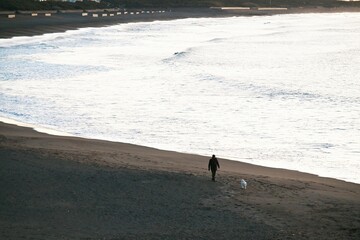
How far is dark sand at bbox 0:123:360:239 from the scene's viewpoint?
1323 cm

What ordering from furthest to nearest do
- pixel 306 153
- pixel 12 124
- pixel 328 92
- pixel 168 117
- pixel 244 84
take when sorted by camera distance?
pixel 244 84 → pixel 328 92 → pixel 168 117 → pixel 12 124 → pixel 306 153

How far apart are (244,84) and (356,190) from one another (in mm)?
22110

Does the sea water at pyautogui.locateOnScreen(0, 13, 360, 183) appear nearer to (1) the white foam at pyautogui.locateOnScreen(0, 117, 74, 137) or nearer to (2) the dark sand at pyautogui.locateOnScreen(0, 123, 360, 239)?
(1) the white foam at pyautogui.locateOnScreen(0, 117, 74, 137)

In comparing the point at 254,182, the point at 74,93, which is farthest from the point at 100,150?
the point at 74,93

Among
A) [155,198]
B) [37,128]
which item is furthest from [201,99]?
[155,198]

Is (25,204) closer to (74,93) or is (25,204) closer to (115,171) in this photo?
(115,171)

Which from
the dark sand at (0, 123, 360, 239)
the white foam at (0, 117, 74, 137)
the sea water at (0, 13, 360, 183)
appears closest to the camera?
the dark sand at (0, 123, 360, 239)

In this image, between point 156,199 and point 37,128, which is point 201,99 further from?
point 156,199

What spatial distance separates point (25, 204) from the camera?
46.2 ft

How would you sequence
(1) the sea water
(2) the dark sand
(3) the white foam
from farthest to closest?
1. (3) the white foam
2. (1) the sea water
3. (2) the dark sand

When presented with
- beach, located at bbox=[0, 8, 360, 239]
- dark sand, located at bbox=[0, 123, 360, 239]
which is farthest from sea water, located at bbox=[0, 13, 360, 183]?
beach, located at bbox=[0, 8, 360, 239]

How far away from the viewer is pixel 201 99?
32.5 m

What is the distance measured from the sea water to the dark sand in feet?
8.08

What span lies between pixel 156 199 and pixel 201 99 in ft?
57.9
